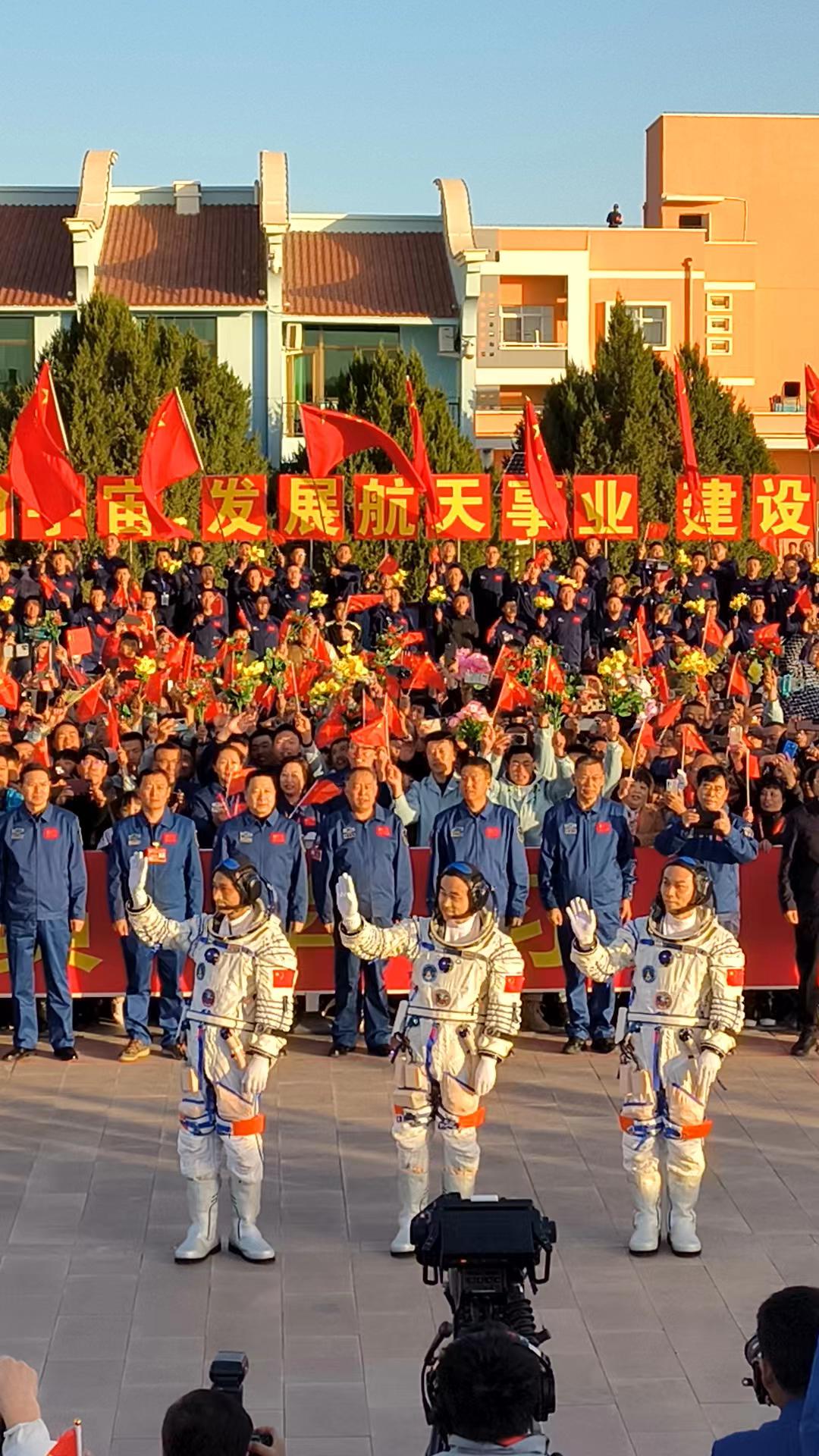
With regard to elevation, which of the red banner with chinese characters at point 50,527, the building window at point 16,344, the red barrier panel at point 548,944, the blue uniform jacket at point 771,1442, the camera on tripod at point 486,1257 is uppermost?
the building window at point 16,344

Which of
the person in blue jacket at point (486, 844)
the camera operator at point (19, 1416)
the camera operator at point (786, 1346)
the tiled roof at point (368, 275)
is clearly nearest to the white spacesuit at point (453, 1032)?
the person in blue jacket at point (486, 844)

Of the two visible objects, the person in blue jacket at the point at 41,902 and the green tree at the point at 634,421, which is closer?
the person in blue jacket at the point at 41,902

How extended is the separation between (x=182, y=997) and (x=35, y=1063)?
0.97 meters

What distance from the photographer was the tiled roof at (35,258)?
127 feet

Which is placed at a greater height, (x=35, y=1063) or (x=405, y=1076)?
(x=405, y=1076)

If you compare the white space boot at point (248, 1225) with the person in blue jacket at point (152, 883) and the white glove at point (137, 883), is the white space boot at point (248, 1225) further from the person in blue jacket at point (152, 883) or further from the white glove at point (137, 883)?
the person in blue jacket at point (152, 883)

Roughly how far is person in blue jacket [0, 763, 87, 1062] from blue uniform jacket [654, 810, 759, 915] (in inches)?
139

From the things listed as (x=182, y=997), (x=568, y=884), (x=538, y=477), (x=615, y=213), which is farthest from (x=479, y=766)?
(x=615, y=213)

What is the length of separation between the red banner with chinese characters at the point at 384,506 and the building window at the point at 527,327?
24.0 meters

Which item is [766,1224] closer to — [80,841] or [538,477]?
[80,841]

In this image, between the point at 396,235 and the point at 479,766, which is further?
the point at 396,235

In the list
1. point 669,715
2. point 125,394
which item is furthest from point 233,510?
point 125,394

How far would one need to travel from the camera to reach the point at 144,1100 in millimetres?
11023

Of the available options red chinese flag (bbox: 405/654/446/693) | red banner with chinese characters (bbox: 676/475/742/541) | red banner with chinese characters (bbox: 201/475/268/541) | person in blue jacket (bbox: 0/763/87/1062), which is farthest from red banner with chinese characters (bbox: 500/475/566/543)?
person in blue jacket (bbox: 0/763/87/1062)
